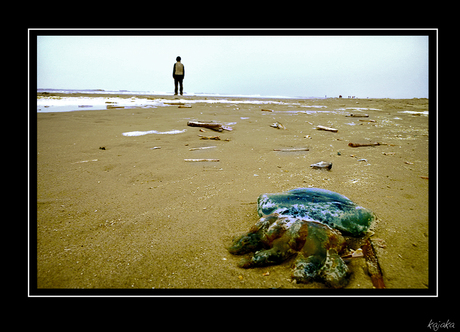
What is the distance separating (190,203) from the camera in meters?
1.64

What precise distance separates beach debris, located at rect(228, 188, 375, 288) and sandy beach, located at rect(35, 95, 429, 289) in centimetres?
5

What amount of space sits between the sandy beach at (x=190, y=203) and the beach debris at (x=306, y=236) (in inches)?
1.9

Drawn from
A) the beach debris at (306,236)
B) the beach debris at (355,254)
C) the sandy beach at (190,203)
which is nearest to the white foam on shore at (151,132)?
the sandy beach at (190,203)

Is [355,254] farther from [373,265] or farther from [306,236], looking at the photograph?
[306,236]

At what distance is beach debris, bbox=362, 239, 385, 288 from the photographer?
95cm

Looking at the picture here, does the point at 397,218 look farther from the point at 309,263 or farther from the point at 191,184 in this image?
the point at 191,184

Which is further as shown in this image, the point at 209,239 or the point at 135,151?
the point at 135,151

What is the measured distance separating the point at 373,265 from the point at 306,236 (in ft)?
1.07

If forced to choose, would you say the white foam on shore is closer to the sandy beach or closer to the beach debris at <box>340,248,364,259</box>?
the sandy beach

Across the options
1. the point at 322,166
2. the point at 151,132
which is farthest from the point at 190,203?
the point at 151,132
